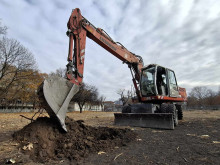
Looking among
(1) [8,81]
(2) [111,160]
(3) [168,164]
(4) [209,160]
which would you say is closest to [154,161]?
(3) [168,164]

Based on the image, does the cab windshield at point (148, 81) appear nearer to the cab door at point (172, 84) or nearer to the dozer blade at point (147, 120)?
the cab door at point (172, 84)

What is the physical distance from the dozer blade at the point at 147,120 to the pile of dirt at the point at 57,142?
2.23 m

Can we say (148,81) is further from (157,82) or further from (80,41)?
(80,41)

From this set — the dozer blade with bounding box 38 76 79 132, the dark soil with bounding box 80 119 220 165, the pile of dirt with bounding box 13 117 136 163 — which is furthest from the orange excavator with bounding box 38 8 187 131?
the dark soil with bounding box 80 119 220 165

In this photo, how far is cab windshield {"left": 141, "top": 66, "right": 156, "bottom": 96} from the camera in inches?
281

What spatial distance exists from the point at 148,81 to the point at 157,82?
0.50 meters

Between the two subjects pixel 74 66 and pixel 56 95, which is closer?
pixel 56 95

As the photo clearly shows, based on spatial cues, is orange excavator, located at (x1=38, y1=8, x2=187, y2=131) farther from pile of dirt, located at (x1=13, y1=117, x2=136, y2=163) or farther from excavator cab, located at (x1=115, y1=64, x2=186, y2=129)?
pile of dirt, located at (x1=13, y1=117, x2=136, y2=163)

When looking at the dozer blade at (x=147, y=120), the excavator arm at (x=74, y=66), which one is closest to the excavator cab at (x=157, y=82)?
the excavator arm at (x=74, y=66)

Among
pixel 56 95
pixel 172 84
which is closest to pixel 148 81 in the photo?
pixel 172 84

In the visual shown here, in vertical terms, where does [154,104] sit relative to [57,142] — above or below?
above

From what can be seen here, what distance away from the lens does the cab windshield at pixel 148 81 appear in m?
7.14

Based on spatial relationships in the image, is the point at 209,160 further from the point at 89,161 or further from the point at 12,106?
the point at 12,106

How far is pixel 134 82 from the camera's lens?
8.09m
